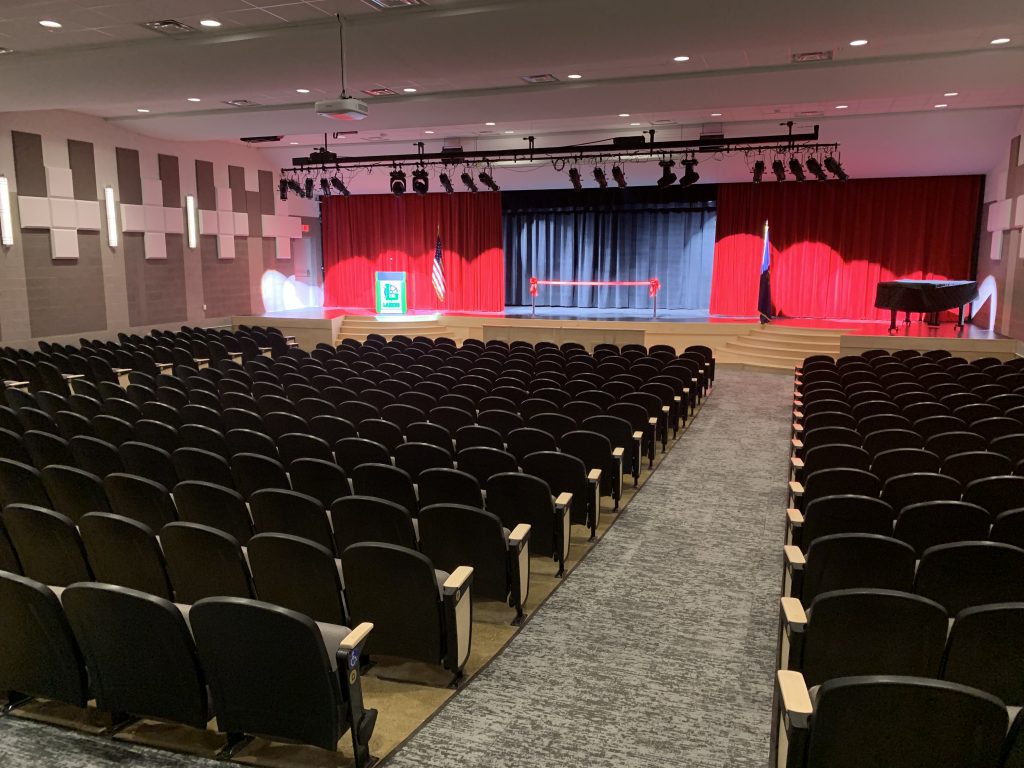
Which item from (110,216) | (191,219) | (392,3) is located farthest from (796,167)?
(110,216)

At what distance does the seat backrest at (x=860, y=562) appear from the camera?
3.68 metres

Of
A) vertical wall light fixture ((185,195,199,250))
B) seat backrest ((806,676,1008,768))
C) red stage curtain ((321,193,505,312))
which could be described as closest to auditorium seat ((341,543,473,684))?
seat backrest ((806,676,1008,768))

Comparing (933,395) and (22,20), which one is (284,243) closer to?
(22,20)

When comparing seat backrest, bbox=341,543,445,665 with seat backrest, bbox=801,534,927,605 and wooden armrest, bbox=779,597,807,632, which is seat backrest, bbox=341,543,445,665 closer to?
wooden armrest, bbox=779,597,807,632

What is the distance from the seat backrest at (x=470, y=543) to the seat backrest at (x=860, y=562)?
5.67 ft

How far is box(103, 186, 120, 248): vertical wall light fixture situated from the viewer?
15094 millimetres

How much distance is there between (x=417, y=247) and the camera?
22.6m

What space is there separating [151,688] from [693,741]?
2.40m

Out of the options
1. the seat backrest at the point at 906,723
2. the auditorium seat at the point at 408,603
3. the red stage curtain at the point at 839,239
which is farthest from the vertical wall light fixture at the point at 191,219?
the seat backrest at the point at 906,723

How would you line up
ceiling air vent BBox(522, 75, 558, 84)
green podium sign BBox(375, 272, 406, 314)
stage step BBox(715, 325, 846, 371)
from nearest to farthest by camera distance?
ceiling air vent BBox(522, 75, 558, 84), stage step BBox(715, 325, 846, 371), green podium sign BBox(375, 272, 406, 314)

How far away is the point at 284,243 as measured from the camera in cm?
2089

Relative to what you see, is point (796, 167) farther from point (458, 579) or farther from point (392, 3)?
point (458, 579)

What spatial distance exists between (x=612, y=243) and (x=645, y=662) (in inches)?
735

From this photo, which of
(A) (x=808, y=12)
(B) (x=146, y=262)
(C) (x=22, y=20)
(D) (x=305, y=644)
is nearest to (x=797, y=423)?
(A) (x=808, y=12)
